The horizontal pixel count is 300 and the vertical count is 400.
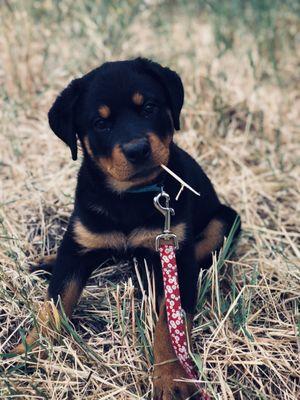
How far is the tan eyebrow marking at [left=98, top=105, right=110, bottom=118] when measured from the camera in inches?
108

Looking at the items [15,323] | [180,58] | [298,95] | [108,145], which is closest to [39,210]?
[15,323]

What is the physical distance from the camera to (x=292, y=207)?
4215 millimetres

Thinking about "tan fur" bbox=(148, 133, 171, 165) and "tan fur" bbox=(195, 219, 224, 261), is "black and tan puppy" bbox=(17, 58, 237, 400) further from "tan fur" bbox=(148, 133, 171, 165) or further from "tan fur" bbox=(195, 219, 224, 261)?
"tan fur" bbox=(195, 219, 224, 261)

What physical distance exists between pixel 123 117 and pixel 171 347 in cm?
110

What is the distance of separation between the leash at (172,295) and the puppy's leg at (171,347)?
0.13 feet

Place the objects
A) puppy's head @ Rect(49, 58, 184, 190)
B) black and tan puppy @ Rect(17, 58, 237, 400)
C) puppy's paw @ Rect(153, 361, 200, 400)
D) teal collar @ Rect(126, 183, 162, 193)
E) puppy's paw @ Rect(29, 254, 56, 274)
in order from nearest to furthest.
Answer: puppy's paw @ Rect(153, 361, 200, 400) < puppy's head @ Rect(49, 58, 184, 190) < black and tan puppy @ Rect(17, 58, 237, 400) < teal collar @ Rect(126, 183, 162, 193) < puppy's paw @ Rect(29, 254, 56, 274)

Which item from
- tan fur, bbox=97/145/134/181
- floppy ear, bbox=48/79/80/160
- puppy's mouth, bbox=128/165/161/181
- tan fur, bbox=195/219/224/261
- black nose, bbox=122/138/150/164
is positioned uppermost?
floppy ear, bbox=48/79/80/160

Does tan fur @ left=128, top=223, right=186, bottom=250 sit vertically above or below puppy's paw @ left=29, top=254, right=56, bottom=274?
above

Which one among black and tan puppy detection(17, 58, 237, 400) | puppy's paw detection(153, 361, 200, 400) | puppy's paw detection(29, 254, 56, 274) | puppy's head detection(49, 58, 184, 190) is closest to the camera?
puppy's paw detection(153, 361, 200, 400)

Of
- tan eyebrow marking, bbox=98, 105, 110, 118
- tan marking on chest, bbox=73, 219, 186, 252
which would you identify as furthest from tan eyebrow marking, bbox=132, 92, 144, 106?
tan marking on chest, bbox=73, 219, 186, 252

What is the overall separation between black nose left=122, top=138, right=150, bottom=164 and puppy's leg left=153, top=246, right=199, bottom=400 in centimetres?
57

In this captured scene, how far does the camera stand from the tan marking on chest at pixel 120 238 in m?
2.87

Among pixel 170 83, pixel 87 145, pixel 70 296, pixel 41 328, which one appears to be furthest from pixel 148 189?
pixel 41 328

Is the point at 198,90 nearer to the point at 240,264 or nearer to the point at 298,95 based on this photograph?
the point at 298,95
